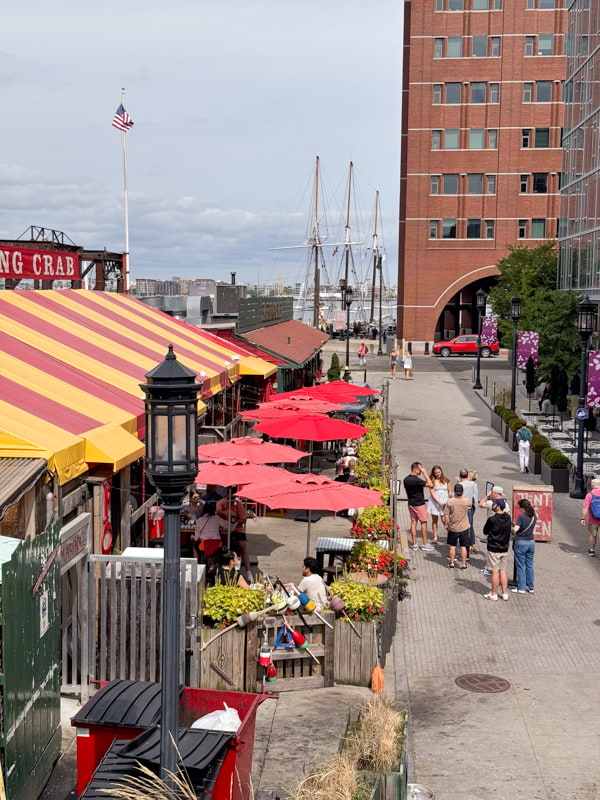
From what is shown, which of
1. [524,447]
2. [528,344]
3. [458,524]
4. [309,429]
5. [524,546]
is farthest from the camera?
[528,344]

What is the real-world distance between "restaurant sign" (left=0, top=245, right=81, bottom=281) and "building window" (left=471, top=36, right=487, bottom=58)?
181 ft

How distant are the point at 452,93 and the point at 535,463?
4885 cm

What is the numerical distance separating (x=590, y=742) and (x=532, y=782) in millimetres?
1230

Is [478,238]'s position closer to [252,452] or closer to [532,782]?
[252,452]

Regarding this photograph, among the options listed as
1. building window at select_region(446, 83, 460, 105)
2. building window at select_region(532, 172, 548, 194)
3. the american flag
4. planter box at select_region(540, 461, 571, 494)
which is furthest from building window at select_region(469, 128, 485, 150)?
planter box at select_region(540, 461, 571, 494)

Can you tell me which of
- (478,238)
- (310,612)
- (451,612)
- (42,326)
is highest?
(478,238)

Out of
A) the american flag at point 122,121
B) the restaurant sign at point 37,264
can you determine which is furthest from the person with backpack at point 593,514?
the american flag at point 122,121

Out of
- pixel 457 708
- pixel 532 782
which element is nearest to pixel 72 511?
pixel 457 708

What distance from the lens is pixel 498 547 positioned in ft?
47.8

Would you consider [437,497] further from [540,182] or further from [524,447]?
[540,182]

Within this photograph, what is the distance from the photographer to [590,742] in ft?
32.3

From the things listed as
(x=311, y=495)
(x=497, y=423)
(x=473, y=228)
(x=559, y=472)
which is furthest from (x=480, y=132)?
(x=311, y=495)

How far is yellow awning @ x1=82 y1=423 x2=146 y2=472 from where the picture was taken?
11078 mm

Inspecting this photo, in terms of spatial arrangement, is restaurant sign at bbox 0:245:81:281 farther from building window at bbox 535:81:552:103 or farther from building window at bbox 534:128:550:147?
building window at bbox 535:81:552:103
